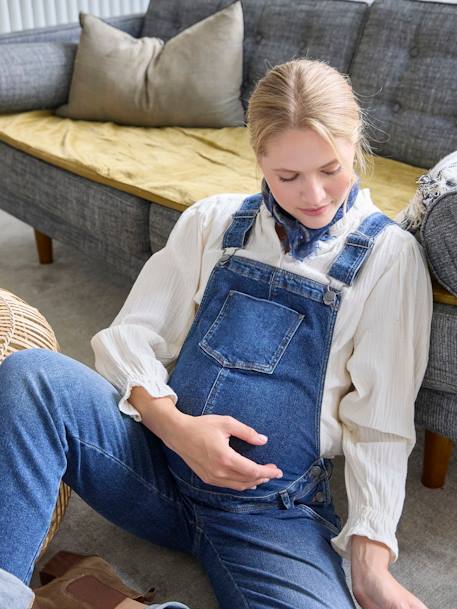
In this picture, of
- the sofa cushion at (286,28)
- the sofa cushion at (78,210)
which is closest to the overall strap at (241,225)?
the sofa cushion at (78,210)

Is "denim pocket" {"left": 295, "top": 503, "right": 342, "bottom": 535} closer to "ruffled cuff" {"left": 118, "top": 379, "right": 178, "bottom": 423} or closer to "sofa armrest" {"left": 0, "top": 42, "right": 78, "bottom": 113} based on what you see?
"ruffled cuff" {"left": 118, "top": 379, "right": 178, "bottom": 423}

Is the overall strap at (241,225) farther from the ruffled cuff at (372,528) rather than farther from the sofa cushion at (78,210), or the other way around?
the sofa cushion at (78,210)

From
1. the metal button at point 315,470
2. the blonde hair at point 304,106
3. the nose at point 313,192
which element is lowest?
the metal button at point 315,470

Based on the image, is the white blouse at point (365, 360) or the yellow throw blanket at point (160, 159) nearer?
the white blouse at point (365, 360)

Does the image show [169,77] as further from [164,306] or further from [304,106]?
[304,106]

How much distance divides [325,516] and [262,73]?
63.3 inches

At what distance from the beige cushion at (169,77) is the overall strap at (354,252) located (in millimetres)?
1364

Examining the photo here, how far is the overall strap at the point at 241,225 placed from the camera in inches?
52.1

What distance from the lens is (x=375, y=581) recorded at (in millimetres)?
1100

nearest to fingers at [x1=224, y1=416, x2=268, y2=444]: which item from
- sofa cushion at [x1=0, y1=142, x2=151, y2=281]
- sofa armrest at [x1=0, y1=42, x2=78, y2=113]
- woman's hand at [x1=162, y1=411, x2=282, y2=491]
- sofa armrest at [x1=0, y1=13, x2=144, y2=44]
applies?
woman's hand at [x1=162, y1=411, x2=282, y2=491]

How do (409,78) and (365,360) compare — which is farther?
(409,78)

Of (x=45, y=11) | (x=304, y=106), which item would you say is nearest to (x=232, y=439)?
(x=304, y=106)

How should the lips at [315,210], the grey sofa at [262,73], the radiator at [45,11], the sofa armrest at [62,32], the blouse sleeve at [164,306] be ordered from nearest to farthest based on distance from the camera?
1. the lips at [315,210]
2. the blouse sleeve at [164,306]
3. the grey sofa at [262,73]
4. the sofa armrest at [62,32]
5. the radiator at [45,11]

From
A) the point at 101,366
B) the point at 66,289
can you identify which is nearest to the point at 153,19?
the point at 66,289
